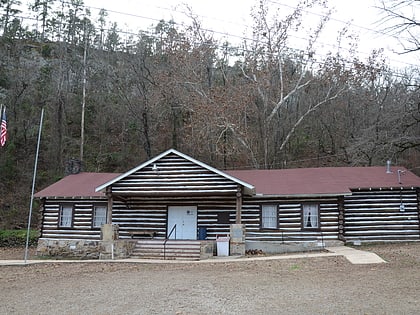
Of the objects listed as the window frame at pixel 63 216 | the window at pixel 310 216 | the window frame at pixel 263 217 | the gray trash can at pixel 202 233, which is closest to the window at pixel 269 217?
the window frame at pixel 263 217

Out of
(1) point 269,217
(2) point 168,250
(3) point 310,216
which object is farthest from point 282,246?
(2) point 168,250

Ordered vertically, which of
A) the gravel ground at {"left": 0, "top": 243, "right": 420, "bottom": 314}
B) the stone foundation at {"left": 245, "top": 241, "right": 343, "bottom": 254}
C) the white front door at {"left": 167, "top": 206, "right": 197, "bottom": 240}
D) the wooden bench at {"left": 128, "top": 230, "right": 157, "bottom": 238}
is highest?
the white front door at {"left": 167, "top": 206, "right": 197, "bottom": 240}

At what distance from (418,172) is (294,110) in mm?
11160

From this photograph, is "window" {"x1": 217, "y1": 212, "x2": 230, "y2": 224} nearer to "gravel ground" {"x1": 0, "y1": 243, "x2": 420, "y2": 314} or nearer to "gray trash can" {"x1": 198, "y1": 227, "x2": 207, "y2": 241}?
"gray trash can" {"x1": 198, "y1": 227, "x2": 207, "y2": 241}

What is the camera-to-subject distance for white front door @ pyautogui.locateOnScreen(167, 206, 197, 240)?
75.2ft

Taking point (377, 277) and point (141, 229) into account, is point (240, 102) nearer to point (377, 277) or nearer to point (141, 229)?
point (141, 229)

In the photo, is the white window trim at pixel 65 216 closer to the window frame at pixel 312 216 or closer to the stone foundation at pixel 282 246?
the stone foundation at pixel 282 246

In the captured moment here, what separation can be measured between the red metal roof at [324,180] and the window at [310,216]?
826mm

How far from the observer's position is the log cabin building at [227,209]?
20719 millimetres

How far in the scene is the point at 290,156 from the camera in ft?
131

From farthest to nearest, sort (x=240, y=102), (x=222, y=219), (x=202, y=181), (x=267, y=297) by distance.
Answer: (x=240, y=102), (x=222, y=219), (x=202, y=181), (x=267, y=297)

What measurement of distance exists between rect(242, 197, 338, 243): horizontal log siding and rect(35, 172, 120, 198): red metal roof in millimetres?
7412

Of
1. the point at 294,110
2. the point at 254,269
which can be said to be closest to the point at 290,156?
the point at 294,110

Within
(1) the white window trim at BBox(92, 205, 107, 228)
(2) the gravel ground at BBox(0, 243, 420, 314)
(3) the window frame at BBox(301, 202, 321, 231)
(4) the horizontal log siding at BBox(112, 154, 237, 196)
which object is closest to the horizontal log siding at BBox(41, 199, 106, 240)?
(1) the white window trim at BBox(92, 205, 107, 228)
